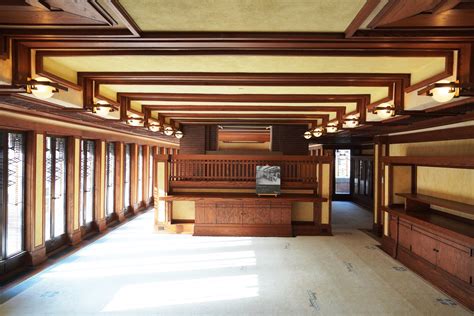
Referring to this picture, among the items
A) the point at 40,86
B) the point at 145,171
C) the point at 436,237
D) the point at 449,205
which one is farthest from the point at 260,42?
the point at 145,171

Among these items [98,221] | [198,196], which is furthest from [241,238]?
[98,221]

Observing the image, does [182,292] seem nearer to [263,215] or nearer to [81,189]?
[263,215]

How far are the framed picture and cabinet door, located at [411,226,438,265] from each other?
3398 mm

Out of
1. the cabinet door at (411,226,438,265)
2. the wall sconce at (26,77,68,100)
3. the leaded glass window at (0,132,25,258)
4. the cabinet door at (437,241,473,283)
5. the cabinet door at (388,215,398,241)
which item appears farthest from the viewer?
the cabinet door at (388,215,398,241)

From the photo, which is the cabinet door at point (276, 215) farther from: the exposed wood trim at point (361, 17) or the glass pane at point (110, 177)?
the exposed wood trim at point (361, 17)

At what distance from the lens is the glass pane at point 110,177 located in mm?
9758

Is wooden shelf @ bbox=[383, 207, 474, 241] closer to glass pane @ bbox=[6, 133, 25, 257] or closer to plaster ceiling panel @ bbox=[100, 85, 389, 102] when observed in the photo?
plaster ceiling panel @ bbox=[100, 85, 389, 102]

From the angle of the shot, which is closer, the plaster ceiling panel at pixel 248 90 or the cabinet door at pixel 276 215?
the plaster ceiling panel at pixel 248 90

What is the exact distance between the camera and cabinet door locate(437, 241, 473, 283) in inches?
187

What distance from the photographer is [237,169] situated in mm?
9047

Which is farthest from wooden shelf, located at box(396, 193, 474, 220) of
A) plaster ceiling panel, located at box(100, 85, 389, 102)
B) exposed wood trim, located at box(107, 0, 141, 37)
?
exposed wood trim, located at box(107, 0, 141, 37)

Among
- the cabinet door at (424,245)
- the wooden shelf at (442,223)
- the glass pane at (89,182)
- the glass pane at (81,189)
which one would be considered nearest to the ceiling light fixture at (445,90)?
the wooden shelf at (442,223)

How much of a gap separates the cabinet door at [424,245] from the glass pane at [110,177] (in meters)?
7.93

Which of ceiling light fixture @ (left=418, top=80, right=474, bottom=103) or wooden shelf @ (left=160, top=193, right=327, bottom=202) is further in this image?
A: wooden shelf @ (left=160, top=193, right=327, bottom=202)
